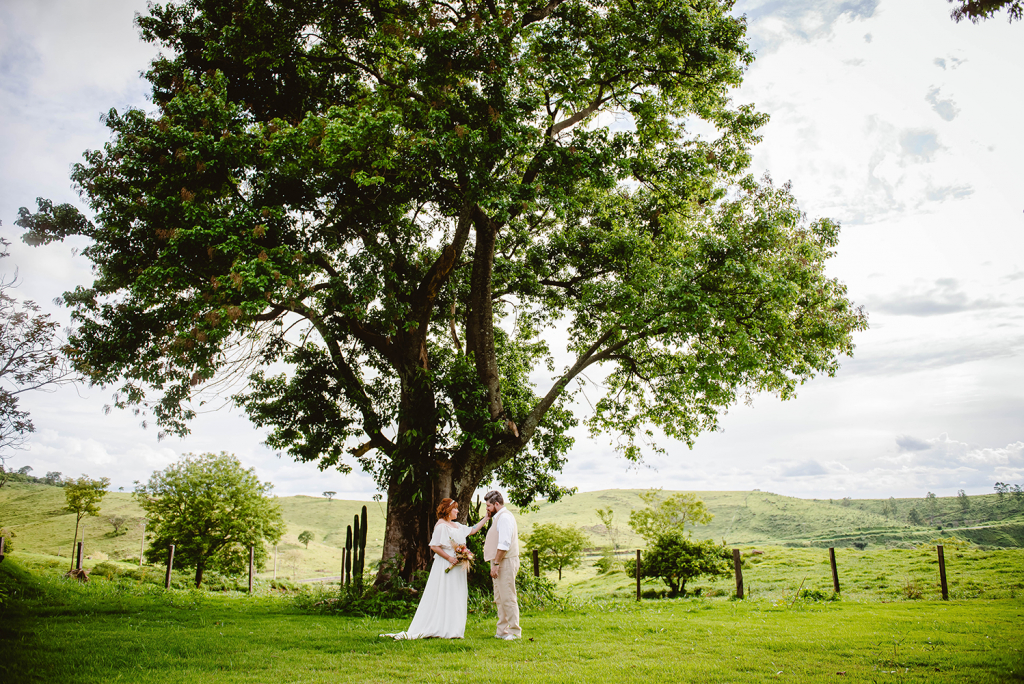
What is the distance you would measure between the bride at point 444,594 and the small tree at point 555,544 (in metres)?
26.2

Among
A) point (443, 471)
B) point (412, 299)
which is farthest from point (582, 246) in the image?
point (443, 471)

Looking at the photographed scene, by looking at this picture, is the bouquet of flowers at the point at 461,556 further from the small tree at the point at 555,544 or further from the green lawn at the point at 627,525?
the small tree at the point at 555,544

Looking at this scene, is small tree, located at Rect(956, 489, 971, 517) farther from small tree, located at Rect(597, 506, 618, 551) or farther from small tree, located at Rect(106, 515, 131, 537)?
small tree, located at Rect(106, 515, 131, 537)

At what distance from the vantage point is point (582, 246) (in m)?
15.5

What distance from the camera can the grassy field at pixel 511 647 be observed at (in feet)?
19.8

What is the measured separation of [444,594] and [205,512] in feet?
78.5

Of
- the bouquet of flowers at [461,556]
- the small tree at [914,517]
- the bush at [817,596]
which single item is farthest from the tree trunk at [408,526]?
the small tree at [914,517]

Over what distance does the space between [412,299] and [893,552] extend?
96.2 ft

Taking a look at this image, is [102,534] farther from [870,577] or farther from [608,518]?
[870,577]

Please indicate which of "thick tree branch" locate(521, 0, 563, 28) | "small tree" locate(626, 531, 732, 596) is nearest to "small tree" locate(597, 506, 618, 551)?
"small tree" locate(626, 531, 732, 596)

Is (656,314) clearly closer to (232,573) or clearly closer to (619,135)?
(619,135)

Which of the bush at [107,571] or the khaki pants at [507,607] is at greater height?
the khaki pants at [507,607]

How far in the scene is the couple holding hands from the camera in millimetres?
8406

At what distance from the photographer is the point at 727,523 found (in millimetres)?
76812
